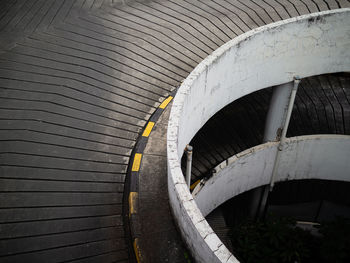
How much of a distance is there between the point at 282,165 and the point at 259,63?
13.4 ft

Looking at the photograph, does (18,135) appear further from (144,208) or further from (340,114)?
(340,114)

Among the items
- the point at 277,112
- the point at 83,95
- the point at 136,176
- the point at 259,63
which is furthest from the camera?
the point at 277,112

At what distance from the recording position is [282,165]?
11.1 metres

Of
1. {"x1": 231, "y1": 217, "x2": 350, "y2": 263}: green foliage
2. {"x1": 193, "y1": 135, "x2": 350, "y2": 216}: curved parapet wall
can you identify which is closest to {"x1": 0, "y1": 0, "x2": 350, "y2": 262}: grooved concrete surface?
{"x1": 193, "y1": 135, "x2": 350, "y2": 216}: curved parapet wall

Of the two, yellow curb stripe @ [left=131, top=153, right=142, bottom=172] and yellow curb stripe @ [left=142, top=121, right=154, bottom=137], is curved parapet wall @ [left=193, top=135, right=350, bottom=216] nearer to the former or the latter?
yellow curb stripe @ [left=142, top=121, right=154, bottom=137]

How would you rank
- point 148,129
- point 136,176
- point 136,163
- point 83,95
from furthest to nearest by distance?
point 83,95
point 148,129
point 136,163
point 136,176

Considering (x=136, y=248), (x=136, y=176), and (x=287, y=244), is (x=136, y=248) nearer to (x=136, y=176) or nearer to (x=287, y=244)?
(x=136, y=176)

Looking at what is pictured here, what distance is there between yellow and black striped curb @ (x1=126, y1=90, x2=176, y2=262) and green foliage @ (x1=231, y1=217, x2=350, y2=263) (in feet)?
17.9

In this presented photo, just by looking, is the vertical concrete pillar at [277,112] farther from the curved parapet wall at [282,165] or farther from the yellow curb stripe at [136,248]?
the yellow curb stripe at [136,248]

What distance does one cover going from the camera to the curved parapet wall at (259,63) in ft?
21.8

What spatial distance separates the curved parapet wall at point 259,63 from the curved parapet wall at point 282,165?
2.14 m

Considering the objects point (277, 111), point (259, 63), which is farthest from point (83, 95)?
point (277, 111)

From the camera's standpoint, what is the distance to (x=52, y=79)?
8000 millimetres

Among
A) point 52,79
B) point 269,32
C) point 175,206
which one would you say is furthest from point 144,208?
point 269,32
